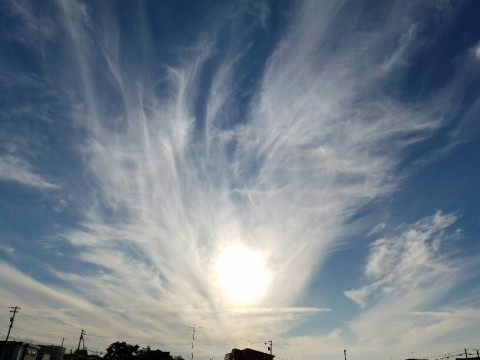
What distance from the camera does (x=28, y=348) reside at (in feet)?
282

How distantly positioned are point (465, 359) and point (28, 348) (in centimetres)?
11136

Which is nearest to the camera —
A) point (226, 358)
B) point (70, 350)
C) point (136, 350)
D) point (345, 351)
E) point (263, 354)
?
point (263, 354)

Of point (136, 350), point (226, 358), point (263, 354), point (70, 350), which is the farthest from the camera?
point (70, 350)

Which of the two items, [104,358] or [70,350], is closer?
[104,358]

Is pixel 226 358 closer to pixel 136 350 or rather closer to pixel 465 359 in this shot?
pixel 136 350

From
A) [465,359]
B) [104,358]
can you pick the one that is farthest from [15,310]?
[465,359]

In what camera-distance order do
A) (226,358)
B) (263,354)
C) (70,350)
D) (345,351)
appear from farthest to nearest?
(70,350), (345,351), (226,358), (263,354)

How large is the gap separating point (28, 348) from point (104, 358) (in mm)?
24528

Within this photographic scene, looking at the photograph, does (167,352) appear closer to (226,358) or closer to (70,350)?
(226,358)

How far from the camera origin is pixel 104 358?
77.0 metres

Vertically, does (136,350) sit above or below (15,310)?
below

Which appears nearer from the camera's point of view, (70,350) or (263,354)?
(263,354)

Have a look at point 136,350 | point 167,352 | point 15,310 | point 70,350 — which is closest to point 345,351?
point 167,352

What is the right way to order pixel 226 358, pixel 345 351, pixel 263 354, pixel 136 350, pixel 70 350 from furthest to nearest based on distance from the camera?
1. pixel 70 350
2. pixel 345 351
3. pixel 226 358
4. pixel 136 350
5. pixel 263 354
